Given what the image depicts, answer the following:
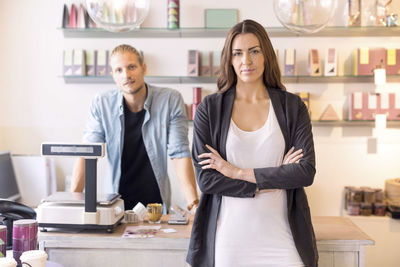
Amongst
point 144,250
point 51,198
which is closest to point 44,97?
point 51,198

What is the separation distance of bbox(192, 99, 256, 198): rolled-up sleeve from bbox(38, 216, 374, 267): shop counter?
321 millimetres

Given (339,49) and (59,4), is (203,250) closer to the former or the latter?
(339,49)

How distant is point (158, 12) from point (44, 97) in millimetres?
1144

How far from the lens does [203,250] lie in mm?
1704

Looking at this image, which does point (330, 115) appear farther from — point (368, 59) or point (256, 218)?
point (256, 218)

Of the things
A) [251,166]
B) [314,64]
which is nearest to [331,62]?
[314,64]

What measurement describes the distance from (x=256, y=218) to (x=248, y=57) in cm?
59

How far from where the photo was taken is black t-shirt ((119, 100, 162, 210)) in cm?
258

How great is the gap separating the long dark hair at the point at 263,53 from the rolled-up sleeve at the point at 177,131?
740mm

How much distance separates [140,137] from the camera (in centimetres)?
258

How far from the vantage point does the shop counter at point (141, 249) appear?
6.33 feet

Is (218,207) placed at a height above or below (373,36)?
below

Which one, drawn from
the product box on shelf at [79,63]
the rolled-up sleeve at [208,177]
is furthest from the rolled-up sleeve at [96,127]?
the product box on shelf at [79,63]

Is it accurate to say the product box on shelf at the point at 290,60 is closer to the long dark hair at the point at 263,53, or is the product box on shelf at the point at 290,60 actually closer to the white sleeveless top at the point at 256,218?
the long dark hair at the point at 263,53
